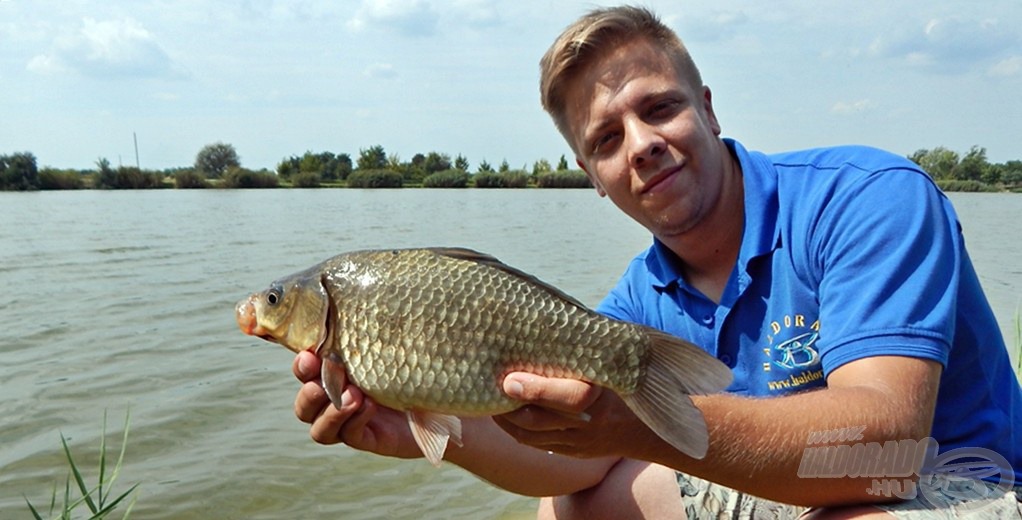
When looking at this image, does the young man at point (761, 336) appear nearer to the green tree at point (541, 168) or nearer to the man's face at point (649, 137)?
the man's face at point (649, 137)

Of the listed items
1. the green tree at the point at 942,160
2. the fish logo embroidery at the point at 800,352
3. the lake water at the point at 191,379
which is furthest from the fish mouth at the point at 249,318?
the green tree at the point at 942,160

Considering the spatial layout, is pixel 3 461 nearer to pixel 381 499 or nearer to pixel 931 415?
pixel 381 499

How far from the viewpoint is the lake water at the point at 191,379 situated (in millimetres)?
4207

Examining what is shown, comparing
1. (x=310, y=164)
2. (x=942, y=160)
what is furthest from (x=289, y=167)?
(x=942, y=160)

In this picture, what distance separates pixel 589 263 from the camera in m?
12.3

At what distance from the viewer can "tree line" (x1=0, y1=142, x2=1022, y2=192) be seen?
44594 millimetres

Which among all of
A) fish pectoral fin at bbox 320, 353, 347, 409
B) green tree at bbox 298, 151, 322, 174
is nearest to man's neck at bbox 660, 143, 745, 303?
fish pectoral fin at bbox 320, 353, 347, 409

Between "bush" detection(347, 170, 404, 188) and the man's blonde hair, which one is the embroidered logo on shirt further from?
"bush" detection(347, 170, 404, 188)

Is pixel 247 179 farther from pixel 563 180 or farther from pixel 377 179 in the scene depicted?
pixel 563 180

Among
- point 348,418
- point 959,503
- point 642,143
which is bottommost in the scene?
point 959,503

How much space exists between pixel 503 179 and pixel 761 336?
182 ft

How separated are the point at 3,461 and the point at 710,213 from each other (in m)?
4.08

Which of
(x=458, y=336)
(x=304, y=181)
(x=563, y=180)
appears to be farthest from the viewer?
(x=304, y=181)

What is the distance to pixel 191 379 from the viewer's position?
5961 millimetres
